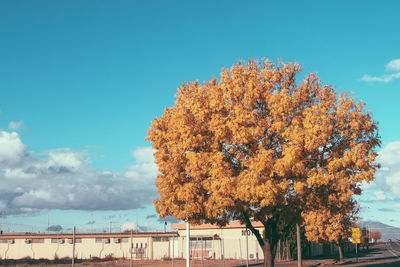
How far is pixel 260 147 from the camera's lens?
782 inches

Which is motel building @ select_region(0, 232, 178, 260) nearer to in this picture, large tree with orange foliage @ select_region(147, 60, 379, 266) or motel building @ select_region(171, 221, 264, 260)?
motel building @ select_region(171, 221, 264, 260)

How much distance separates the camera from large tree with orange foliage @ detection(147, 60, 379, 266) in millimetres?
19109

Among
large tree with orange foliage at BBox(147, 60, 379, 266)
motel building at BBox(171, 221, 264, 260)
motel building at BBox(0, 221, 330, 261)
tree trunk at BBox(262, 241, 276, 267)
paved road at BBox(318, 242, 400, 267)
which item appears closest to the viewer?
large tree with orange foliage at BBox(147, 60, 379, 266)

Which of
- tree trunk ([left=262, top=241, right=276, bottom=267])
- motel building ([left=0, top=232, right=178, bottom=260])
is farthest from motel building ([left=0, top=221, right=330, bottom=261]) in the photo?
tree trunk ([left=262, top=241, right=276, bottom=267])

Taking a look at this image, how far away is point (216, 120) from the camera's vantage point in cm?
2020

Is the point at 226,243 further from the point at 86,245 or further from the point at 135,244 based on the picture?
the point at 86,245

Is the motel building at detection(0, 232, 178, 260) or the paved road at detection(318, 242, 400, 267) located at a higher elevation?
the motel building at detection(0, 232, 178, 260)

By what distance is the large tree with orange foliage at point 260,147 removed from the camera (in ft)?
62.7

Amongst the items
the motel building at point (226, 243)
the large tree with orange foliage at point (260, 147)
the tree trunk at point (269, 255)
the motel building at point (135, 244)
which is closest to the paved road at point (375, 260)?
the motel building at point (135, 244)

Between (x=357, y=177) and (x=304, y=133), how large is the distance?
10.6ft

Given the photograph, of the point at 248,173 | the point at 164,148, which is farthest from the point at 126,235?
the point at 248,173

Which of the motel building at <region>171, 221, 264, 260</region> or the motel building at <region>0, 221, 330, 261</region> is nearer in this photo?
the motel building at <region>171, 221, 264, 260</region>

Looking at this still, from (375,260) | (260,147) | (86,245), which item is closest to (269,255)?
(260,147)

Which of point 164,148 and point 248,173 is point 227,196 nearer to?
point 248,173
